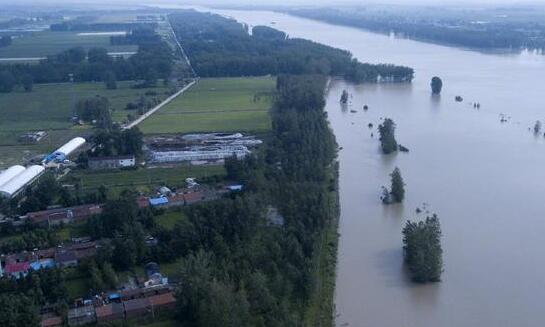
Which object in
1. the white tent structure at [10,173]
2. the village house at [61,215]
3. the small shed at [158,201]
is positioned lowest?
the village house at [61,215]

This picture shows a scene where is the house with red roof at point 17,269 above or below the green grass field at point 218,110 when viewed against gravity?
below

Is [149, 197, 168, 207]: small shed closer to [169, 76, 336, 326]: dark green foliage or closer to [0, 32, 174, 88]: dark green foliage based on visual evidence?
[169, 76, 336, 326]: dark green foliage

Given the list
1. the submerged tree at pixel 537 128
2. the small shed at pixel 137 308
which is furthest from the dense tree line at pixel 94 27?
the small shed at pixel 137 308

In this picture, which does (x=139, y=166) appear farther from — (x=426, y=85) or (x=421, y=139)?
(x=426, y=85)

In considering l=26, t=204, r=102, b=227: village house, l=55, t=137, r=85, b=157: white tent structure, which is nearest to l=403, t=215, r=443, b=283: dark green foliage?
l=26, t=204, r=102, b=227: village house

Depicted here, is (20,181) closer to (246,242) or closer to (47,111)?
(246,242)

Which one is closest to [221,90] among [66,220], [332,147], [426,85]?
[426,85]

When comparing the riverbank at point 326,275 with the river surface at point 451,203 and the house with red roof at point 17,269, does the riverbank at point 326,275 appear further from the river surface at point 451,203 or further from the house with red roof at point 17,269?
the house with red roof at point 17,269
